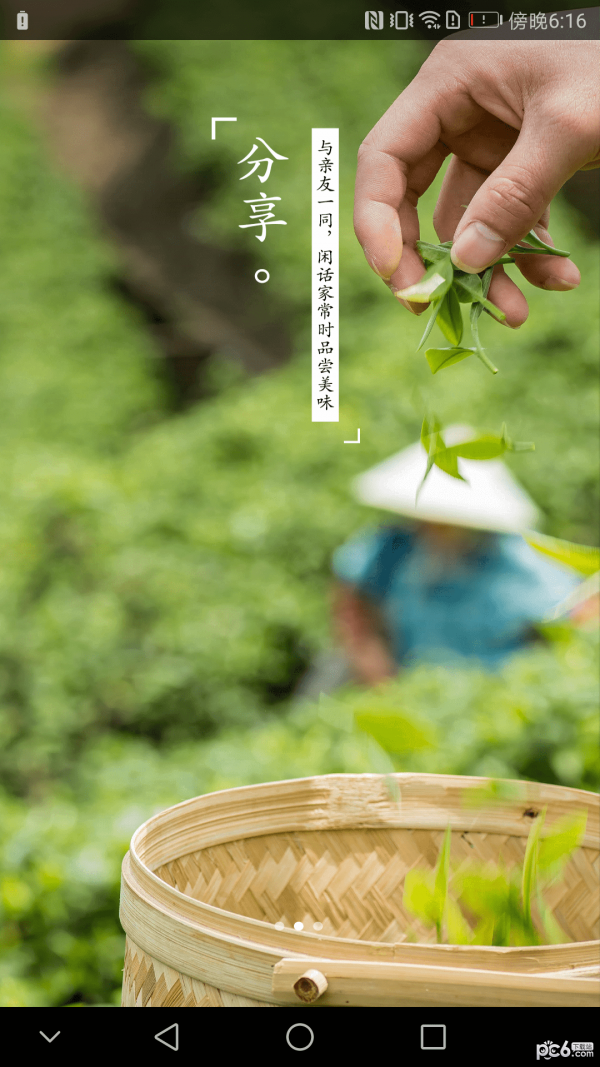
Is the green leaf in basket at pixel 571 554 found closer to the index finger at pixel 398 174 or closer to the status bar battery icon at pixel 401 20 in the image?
the index finger at pixel 398 174

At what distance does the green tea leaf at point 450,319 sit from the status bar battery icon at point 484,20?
278 mm

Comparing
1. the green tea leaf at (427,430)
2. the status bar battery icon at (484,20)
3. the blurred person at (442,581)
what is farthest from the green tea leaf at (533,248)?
the blurred person at (442,581)

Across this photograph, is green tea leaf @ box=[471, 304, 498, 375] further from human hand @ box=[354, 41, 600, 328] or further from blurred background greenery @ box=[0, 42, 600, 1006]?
blurred background greenery @ box=[0, 42, 600, 1006]

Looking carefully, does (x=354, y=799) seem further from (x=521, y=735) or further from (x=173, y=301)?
(x=173, y=301)

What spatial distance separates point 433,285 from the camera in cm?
38

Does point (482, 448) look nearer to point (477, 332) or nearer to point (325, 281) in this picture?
point (477, 332)

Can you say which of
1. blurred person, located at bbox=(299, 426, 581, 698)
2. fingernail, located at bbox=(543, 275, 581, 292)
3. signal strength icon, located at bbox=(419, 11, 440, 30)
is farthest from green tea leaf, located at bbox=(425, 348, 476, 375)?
blurred person, located at bbox=(299, 426, 581, 698)

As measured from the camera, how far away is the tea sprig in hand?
376 mm

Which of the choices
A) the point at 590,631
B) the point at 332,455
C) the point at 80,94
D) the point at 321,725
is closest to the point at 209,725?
the point at 321,725

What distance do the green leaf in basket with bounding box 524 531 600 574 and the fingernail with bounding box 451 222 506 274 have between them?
15cm

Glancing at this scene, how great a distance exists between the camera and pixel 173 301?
229 cm

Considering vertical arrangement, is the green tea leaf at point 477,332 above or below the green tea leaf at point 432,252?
below

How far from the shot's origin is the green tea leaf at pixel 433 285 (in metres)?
0.37
